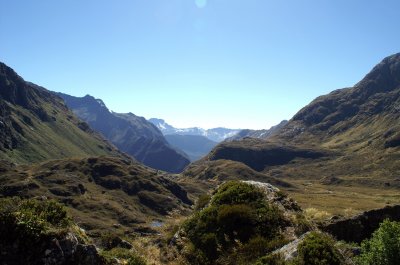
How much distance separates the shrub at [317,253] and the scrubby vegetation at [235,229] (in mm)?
A: 2185

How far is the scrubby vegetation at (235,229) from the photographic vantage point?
585 inches

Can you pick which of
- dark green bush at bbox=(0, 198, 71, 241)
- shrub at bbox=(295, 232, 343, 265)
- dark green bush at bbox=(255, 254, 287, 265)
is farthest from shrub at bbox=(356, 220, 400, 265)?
dark green bush at bbox=(0, 198, 71, 241)

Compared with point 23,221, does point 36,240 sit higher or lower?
lower

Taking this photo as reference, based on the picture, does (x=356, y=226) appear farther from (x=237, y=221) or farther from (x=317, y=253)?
(x=317, y=253)

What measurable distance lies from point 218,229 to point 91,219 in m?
173

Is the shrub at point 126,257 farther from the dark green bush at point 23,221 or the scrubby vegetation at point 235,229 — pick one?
the dark green bush at point 23,221

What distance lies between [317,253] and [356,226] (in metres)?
8.29

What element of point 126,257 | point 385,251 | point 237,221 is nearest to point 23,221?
point 126,257

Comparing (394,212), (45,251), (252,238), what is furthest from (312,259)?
(394,212)

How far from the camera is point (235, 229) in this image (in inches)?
641

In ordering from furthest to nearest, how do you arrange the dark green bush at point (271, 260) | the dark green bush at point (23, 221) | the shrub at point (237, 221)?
the shrub at point (237, 221) < the dark green bush at point (271, 260) < the dark green bush at point (23, 221)

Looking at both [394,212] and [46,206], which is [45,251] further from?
[394,212]

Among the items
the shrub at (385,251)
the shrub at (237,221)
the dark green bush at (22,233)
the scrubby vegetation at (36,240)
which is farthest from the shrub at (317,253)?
the dark green bush at (22,233)

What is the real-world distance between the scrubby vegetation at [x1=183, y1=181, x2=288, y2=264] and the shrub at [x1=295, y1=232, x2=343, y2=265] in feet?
7.17
